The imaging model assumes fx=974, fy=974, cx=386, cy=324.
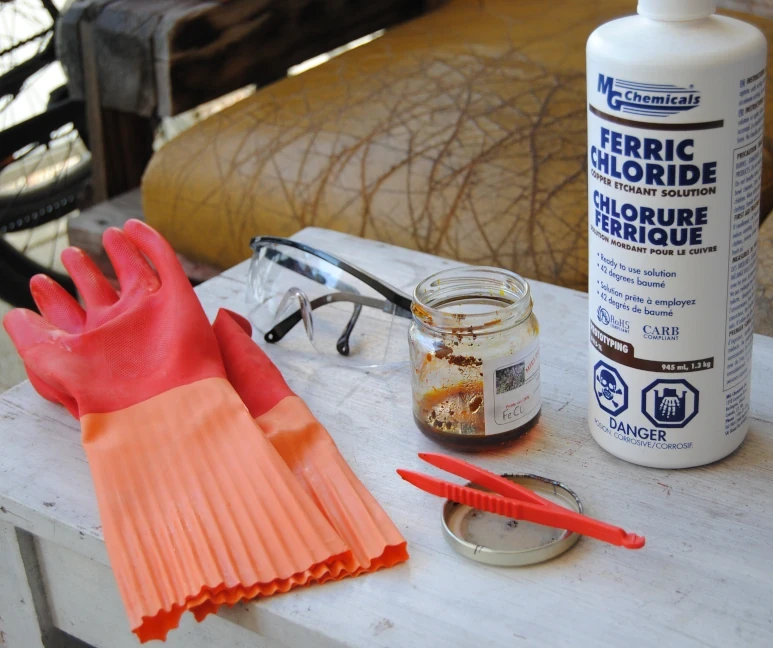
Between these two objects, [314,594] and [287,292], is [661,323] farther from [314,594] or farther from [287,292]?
[287,292]

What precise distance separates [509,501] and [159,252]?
0.34 metres

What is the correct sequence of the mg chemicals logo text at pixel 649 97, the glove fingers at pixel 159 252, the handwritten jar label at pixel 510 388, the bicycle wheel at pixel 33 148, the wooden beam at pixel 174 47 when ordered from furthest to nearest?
1. the bicycle wheel at pixel 33 148
2. the wooden beam at pixel 174 47
3. the glove fingers at pixel 159 252
4. the handwritten jar label at pixel 510 388
5. the mg chemicals logo text at pixel 649 97

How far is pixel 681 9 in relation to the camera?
47cm

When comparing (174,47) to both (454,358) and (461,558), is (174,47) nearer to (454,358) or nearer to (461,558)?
(454,358)

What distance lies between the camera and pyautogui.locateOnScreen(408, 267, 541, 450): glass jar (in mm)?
585

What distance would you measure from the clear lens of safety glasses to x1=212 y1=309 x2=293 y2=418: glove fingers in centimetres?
5

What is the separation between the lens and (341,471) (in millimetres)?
583

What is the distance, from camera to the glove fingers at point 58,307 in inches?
28.3

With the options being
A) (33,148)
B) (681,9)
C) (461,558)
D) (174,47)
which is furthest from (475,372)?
(33,148)

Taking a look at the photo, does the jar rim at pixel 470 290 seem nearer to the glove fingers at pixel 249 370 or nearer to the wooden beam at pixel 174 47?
the glove fingers at pixel 249 370

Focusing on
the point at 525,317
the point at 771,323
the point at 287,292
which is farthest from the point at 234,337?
the point at 771,323

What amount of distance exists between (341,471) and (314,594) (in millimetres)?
98

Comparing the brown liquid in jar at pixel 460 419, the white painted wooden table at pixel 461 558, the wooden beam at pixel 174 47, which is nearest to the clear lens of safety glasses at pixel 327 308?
the white painted wooden table at pixel 461 558

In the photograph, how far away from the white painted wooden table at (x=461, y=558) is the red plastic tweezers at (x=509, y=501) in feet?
0.06
